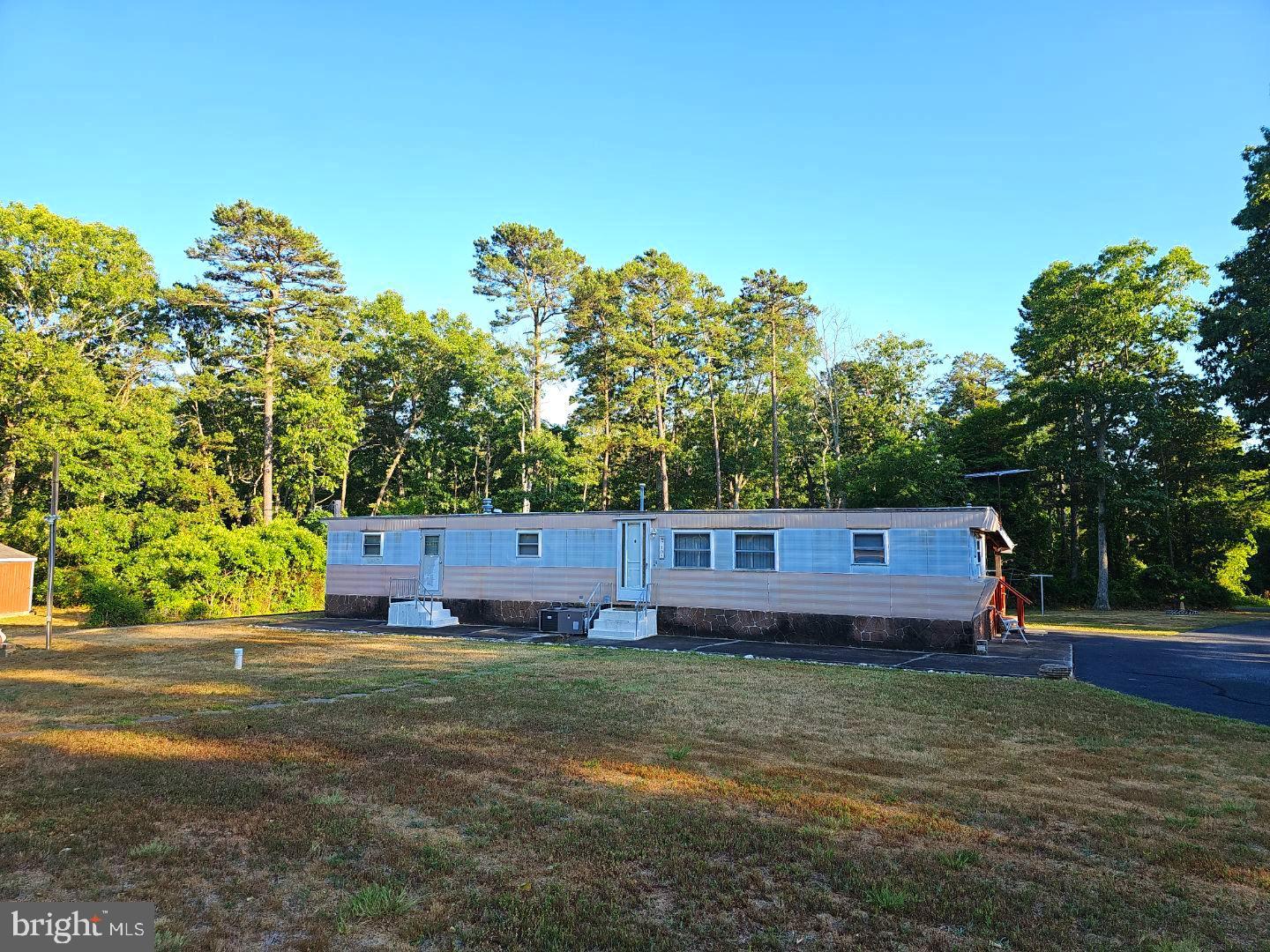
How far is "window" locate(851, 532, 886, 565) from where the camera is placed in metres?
15.4

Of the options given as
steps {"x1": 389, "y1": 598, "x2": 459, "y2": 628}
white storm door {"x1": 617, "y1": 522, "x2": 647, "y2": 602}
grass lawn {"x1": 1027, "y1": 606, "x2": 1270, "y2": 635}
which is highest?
white storm door {"x1": 617, "y1": 522, "x2": 647, "y2": 602}

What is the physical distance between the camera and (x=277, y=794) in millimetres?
5410

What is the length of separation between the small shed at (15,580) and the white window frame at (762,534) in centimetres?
2587

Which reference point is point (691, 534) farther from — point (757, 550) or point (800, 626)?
point (800, 626)

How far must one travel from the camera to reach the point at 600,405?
1453 inches

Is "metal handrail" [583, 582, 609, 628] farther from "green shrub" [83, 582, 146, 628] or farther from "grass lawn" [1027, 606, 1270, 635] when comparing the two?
"green shrub" [83, 582, 146, 628]

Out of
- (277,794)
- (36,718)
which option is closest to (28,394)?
(36,718)

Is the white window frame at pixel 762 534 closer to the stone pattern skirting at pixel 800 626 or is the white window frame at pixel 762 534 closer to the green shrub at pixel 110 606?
the stone pattern skirting at pixel 800 626

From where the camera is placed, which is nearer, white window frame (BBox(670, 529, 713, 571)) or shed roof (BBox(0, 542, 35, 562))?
white window frame (BBox(670, 529, 713, 571))

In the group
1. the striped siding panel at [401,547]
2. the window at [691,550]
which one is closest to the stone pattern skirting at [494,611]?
the striped siding panel at [401,547]

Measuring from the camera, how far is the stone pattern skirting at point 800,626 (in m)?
14.7

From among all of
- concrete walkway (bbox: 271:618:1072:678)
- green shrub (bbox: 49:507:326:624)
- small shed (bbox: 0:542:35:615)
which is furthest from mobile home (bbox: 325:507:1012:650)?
small shed (bbox: 0:542:35:615)

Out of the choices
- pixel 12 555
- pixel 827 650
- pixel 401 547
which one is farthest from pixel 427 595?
pixel 12 555

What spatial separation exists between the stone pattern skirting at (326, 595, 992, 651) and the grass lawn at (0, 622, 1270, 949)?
17.1 feet
